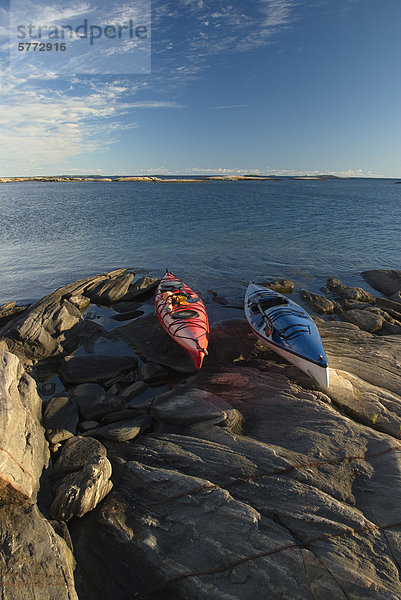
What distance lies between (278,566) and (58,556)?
11.0ft

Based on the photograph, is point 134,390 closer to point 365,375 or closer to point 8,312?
point 365,375

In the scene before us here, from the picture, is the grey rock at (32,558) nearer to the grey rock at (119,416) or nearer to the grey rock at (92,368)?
the grey rock at (119,416)

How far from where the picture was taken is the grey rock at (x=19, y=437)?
5.21 metres

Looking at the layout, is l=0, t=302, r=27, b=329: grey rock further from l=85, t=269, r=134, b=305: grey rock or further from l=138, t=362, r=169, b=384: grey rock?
l=138, t=362, r=169, b=384: grey rock

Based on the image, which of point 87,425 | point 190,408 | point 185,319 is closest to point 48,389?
point 87,425

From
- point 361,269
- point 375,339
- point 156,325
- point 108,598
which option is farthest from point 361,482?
point 361,269

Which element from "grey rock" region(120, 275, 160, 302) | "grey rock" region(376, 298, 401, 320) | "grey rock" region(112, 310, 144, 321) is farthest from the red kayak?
"grey rock" region(376, 298, 401, 320)

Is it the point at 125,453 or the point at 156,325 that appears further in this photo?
the point at 156,325

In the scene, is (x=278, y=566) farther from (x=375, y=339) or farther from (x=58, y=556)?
(x=375, y=339)

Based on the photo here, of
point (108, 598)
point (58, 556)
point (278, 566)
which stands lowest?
point (108, 598)

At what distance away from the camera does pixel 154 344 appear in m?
12.3

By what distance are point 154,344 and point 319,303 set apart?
364 inches

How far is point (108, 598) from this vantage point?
4543 mm

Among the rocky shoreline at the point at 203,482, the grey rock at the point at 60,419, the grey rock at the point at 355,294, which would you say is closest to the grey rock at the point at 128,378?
the rocky shoreline at the point at 203,482
